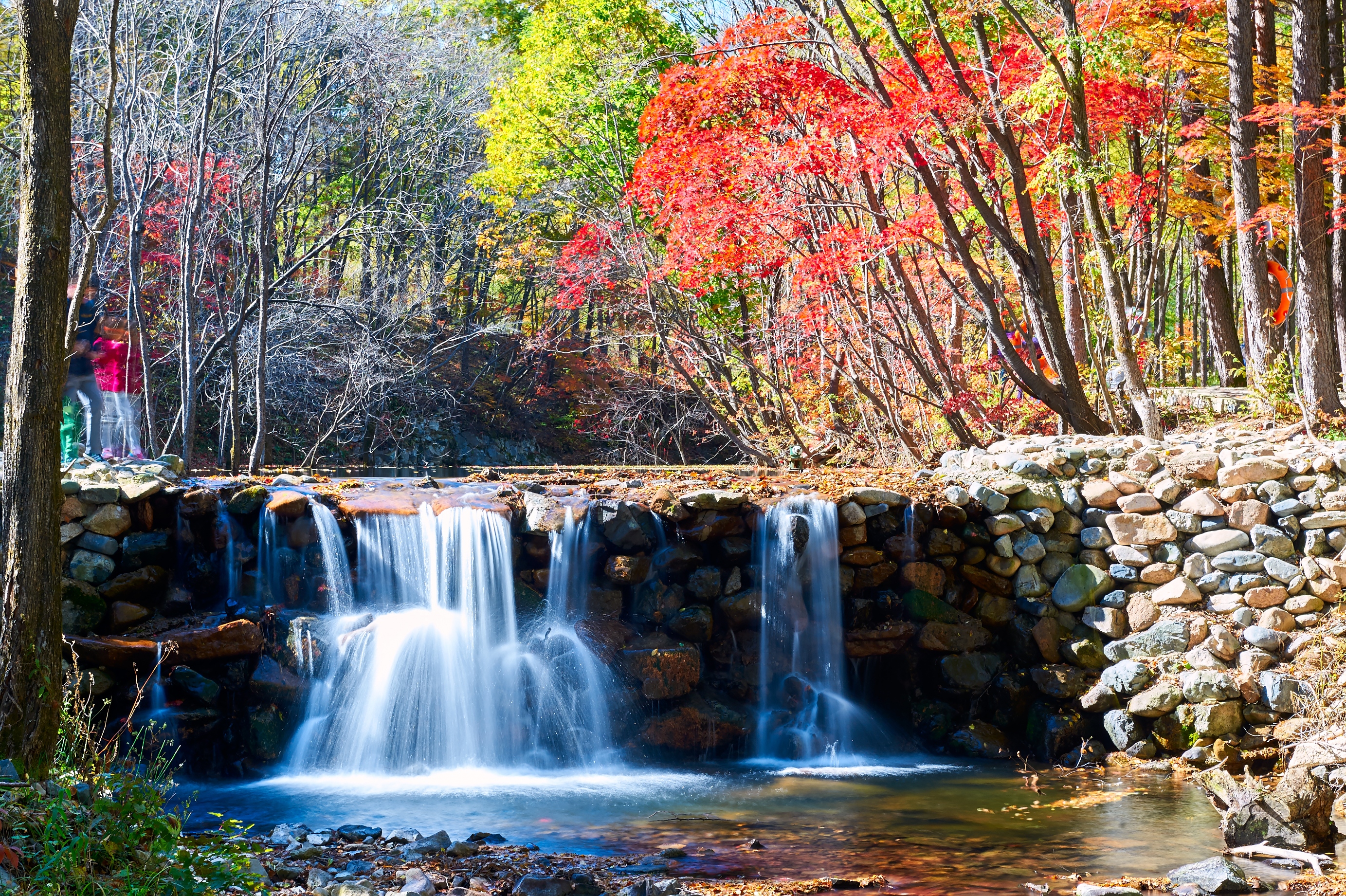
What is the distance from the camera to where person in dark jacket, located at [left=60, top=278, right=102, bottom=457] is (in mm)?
8727

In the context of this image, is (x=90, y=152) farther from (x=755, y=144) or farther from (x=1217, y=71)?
(x=1217, y=71)

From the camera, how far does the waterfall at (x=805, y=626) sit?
26.0ft

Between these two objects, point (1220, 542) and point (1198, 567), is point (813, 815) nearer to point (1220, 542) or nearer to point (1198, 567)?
point (1198, 567)

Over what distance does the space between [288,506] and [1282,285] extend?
12.9 metres

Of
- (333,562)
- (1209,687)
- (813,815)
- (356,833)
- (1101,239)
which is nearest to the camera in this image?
(356,833)

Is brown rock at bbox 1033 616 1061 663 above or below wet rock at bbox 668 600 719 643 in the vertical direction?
→ below

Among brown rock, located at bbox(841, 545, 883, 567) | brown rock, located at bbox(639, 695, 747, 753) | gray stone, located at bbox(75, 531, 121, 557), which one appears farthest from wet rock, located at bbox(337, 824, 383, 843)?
brown rock, located at bbox(841, 545, 883, 567)

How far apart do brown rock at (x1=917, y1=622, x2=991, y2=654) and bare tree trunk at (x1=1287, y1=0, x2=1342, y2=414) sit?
3922 millimetres

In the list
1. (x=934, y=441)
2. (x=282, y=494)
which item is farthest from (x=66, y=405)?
(x=934, y=441)

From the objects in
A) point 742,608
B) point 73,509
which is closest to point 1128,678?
point 742,608

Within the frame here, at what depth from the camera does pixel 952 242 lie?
30.1 ft

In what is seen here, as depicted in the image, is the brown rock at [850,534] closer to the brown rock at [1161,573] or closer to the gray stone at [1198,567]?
the brown rock at [1161,573]

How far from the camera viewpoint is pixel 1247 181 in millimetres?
9930

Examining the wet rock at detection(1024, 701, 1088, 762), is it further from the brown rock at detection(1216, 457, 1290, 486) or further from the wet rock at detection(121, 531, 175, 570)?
the wet rock at detection(121, 531, 175, 570)
